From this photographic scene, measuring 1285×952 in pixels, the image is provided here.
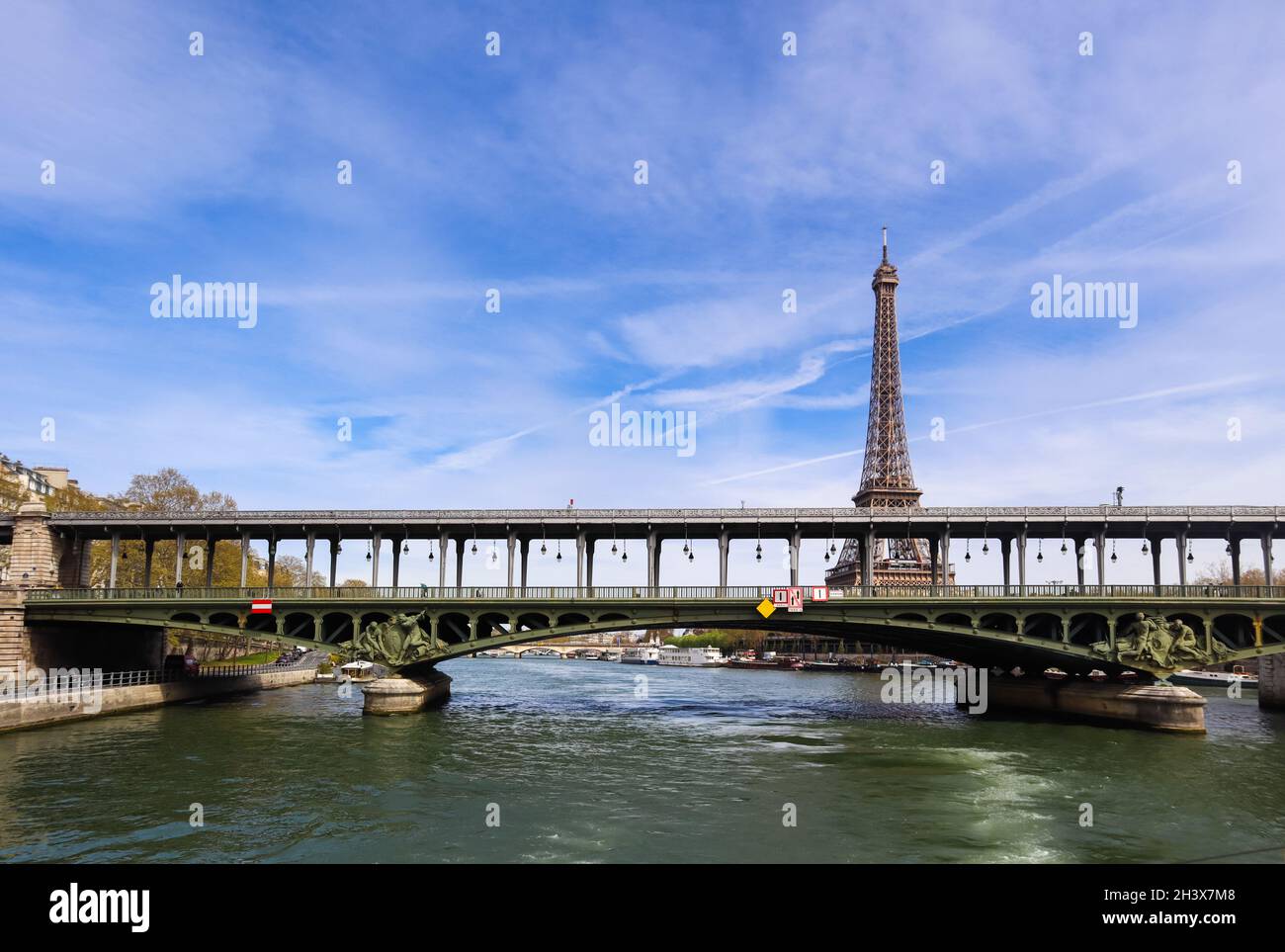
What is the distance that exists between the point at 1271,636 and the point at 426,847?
6224 cm

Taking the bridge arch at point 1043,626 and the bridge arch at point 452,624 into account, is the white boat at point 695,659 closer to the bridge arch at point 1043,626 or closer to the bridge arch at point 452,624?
the bridge arch at point 452,624

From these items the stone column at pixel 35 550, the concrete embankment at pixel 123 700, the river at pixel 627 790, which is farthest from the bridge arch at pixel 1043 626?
the stone column at pixel 35 550

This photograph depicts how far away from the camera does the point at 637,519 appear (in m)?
66.7


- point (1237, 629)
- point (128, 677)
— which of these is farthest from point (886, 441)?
point (128, 677)

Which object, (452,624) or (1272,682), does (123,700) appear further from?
(1272,682)

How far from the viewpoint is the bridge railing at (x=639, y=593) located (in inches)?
2388

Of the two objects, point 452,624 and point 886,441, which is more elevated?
point 886,441

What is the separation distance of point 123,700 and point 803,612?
46.6 meters

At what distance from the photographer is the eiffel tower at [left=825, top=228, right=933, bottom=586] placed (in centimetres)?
16688

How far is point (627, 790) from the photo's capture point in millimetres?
36031
